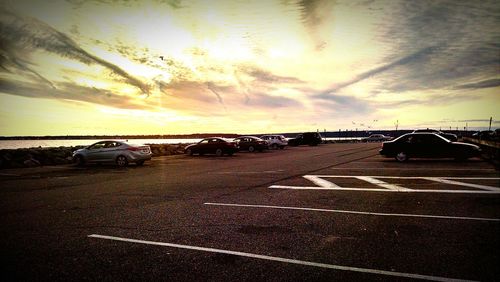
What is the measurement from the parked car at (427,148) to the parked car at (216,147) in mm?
13268

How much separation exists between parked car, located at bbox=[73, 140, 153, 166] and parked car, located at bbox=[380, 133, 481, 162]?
590 inches

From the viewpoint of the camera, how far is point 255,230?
16.4 feet

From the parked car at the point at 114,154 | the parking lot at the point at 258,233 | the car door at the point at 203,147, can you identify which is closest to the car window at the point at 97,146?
the parked car at the point at 114,154

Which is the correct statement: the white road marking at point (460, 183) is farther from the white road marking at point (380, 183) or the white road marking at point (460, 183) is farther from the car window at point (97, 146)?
the car window at point (97, 146)

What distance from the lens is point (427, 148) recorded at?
1599 cm

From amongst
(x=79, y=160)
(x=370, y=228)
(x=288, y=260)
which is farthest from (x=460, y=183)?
(x=79, y=160)

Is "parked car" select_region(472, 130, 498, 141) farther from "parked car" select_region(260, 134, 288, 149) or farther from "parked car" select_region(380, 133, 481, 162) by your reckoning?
"parked car" select_region(380, 133, 481, 162)

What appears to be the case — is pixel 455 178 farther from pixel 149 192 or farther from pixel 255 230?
pixel 149 192

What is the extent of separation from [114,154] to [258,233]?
1487 centimetres

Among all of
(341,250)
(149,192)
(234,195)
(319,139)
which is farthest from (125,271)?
(319,139)

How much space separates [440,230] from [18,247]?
690 centimetres

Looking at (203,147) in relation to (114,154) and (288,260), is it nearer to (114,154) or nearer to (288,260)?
(114,154)

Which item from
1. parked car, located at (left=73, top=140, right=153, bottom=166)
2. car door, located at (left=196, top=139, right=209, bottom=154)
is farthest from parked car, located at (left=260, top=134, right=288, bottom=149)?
parked car, located at (left=73, top=140, right=153, bottom=166)

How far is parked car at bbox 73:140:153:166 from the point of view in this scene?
1689 cm
